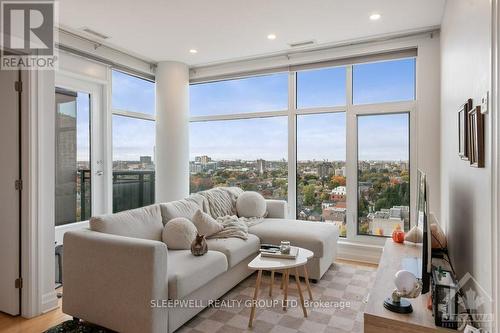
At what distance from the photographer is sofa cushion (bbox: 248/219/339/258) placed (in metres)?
3.14

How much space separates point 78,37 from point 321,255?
3.76m

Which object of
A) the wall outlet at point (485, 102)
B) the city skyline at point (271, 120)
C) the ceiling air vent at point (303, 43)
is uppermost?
the ceiling air vent at point (303, 43)

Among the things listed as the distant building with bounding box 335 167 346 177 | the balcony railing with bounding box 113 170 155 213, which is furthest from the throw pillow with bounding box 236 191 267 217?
the balcony railing with bounding box 113 170 155 213

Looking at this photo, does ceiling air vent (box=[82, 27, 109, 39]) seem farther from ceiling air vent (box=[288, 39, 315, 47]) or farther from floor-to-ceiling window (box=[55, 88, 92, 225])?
ceiling air vent (box=[288, 39, 315, 47])

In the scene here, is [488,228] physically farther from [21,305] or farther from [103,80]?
[103,80]

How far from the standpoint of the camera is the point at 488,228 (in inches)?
52.9

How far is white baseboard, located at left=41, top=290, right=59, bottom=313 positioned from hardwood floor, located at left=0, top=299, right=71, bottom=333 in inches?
1.6

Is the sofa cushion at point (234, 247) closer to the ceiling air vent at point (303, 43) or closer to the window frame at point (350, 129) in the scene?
the window frame at point (350, 129)

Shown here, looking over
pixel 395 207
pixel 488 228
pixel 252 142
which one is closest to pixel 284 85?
pixel 252 142

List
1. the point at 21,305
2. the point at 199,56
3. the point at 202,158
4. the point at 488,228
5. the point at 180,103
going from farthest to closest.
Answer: the point at 202,158 < the point at 180,103 < the point at 199,56 < the point at 21,305 < the point at 488,228

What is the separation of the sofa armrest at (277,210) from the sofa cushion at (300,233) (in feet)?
1.18

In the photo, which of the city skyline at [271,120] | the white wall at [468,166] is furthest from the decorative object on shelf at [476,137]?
the city skyline at [271,120]

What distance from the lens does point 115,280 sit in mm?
2123

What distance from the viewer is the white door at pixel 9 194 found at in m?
2.53
